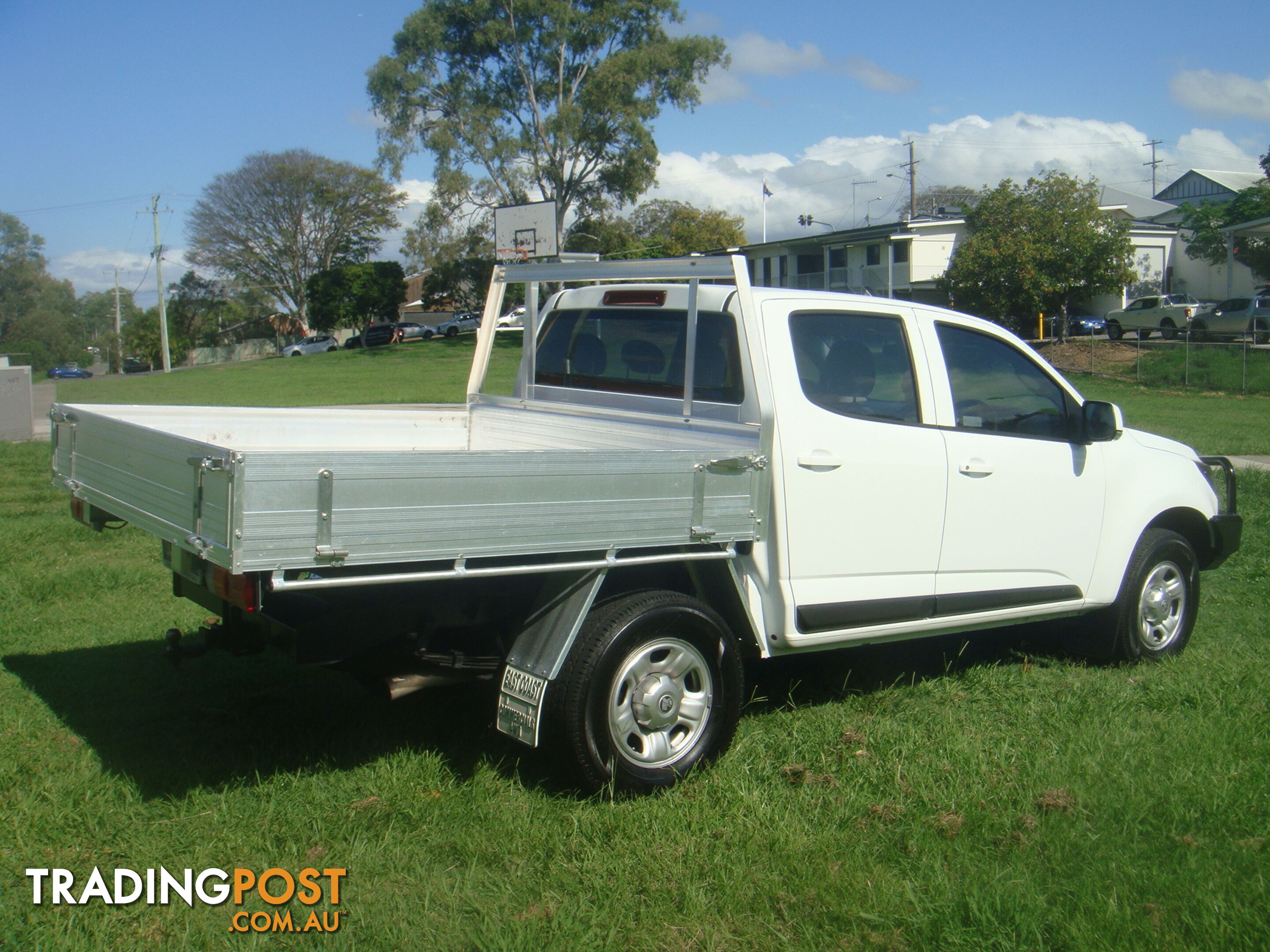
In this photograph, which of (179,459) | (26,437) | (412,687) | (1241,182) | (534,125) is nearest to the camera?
(179,459)

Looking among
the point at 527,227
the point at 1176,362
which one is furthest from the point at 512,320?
the point at 1176,362

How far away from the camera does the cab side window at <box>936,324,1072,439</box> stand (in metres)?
4.96

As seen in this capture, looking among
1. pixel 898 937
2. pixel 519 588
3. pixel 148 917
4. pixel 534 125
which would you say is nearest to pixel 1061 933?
pixel 898 937

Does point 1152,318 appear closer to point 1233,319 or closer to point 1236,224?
point 1233,319

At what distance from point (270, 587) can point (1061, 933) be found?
8.20ft

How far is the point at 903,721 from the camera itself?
4.73 metres

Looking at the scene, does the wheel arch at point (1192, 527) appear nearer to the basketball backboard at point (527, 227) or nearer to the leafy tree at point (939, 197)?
the basketball backboard at point (527, 227)

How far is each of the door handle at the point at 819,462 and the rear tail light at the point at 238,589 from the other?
6.84ft

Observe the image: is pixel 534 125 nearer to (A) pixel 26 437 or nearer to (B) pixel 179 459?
(A) pixel 26 437

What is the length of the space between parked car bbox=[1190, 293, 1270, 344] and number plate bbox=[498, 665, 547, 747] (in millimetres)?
35122

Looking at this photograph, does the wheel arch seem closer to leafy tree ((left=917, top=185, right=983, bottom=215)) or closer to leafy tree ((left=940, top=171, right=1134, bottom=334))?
leafy tree ((left=940, top=171, right=1134, bottom=334))

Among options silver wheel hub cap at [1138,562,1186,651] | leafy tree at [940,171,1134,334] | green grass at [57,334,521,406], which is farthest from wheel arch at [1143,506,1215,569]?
leafy tree at [940,171,1134,334]

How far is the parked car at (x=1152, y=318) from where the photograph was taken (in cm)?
3809

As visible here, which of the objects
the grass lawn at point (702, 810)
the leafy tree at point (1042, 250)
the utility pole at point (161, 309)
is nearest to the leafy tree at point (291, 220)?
the utility pole at point (161, 309)
